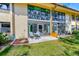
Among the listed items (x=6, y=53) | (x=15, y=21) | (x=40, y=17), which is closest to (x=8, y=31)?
(x=15, y=21)

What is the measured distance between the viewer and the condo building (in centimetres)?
791

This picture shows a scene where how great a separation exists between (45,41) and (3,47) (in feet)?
6.64

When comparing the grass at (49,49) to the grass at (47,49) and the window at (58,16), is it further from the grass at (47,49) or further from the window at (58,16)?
the window at (58,16)

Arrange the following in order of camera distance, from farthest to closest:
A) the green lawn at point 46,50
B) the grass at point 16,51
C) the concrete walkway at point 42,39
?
the concrete walkway at point 42,39 < the green lawn at point 46,50 < the grass at point 16,51

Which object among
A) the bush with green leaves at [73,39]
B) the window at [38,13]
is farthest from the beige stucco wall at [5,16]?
the bush with green leaves at [73,39]

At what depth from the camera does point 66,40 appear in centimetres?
845

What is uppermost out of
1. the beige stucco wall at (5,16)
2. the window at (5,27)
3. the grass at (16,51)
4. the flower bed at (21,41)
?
the beige stucco wall at (5,16)

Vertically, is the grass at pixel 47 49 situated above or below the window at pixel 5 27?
below

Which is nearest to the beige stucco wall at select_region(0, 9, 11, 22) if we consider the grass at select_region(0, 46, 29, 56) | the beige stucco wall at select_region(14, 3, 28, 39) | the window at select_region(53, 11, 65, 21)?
the beige stucco wall at select_region(14, 3, 28, 39)

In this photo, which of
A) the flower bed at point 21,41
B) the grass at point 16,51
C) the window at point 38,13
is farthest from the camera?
the window at point 38,13

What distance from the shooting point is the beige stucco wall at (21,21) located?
25.9 feet

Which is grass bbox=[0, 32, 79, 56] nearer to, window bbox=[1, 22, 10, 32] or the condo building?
the condo building

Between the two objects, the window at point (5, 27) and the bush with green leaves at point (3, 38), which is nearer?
the bush with green leaves at point (3, 38)

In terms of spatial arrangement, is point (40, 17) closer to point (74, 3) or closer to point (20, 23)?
point (20, 23)
